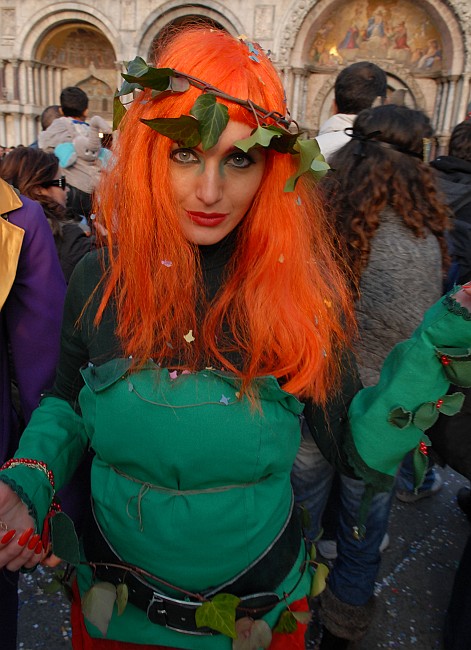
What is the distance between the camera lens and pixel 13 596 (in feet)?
4.88

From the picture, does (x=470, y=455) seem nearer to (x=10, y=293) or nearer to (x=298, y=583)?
(x=298, y=583)

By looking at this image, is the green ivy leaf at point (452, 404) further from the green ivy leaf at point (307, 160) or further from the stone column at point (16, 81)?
the stone column at point (16, 81)

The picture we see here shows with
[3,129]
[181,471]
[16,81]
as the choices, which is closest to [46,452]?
[181,471]

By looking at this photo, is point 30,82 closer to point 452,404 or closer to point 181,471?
point 181,471

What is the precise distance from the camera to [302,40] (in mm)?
12797

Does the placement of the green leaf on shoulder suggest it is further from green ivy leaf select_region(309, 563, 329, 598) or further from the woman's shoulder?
the woman's shoulder

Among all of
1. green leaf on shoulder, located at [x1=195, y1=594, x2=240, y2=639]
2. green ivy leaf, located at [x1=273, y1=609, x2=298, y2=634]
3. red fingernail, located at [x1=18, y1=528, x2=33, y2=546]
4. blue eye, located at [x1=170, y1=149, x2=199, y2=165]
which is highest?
blue eye, located at [x1=170, y1=149, x2=199, y2=165]

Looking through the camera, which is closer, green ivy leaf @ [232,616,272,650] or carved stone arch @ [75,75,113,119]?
green ivy leaf @ [232,616,272,650]

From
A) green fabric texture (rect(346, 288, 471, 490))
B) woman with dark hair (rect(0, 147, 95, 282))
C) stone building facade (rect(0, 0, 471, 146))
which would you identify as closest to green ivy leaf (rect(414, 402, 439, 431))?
green fabric texture (rect(346, 288, 471, 490))

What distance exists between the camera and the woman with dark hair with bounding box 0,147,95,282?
2766 millimetres

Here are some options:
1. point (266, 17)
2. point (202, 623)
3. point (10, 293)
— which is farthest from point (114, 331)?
point (266, 17)

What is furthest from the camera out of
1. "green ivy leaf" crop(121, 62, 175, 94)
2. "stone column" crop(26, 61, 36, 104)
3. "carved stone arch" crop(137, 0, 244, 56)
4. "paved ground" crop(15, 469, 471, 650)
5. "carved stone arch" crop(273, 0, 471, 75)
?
"stone column" crop(26, 61, 36, 104)

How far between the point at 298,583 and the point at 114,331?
0.75m

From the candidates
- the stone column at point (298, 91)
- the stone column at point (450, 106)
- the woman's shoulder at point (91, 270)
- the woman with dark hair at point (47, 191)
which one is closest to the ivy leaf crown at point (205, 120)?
the woman's shoulder at point (91, 270)
